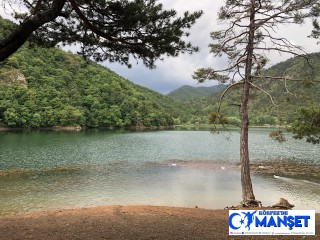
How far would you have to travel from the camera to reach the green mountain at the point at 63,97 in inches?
3472

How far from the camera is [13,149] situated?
38906 mm

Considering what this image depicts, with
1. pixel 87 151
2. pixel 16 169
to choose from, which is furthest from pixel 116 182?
pixel 87 151

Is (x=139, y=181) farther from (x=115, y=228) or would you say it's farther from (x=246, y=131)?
(x=115, y=228)

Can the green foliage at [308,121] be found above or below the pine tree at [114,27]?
below

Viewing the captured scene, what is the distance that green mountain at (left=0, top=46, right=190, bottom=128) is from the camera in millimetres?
88181

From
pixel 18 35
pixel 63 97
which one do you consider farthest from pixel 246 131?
pixel 63 97

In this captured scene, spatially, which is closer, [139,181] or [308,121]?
[139,181]

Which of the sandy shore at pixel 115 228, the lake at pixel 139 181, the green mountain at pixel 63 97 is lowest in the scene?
the lake at pixel 139 181

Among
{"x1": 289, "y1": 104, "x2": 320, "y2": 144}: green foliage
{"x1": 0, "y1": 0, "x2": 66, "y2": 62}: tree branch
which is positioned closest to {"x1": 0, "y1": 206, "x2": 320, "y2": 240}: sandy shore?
{"x1": 0, "y1": 0, "x2": 66, "y2": 62}: tree branch

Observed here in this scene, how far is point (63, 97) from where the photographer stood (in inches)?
4178

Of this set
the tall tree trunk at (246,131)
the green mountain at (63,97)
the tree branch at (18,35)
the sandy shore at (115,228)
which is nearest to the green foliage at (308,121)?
the tall tree trunk at (246,131)

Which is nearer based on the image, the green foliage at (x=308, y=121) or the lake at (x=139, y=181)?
the lake at (x=139, y=181)

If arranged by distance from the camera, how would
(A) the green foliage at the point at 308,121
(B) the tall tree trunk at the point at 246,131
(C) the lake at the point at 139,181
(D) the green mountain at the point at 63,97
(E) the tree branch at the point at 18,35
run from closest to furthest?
(E) the tree branch at the point at 18,35
(B) the tall tree trunk at the point at 246,131
(C) the lake at the point at 139,181
(A) the green foliage at the point at 308,121
(D) the green mountain at the point at 63,97

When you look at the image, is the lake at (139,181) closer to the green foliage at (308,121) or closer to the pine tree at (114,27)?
the green foliage at (308,121)
